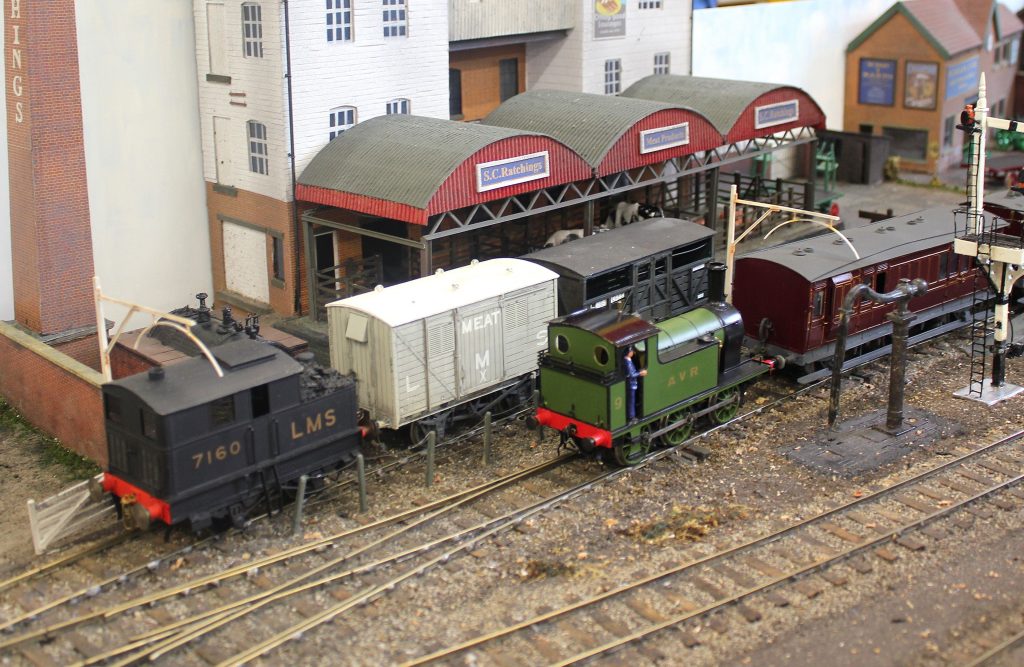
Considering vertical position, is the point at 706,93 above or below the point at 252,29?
below

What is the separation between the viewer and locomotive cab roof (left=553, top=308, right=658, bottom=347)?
67.5ft

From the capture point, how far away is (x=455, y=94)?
114ft

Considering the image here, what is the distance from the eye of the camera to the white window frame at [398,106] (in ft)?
98.1

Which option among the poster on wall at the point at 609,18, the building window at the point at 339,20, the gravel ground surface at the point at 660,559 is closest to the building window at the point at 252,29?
the building window at the point at 339,20

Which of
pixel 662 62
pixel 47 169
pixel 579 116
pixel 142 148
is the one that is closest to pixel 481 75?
pixel 579 116

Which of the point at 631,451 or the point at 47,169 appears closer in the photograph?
the point at 631,451

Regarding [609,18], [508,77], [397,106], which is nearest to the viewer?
Result: [397,106]

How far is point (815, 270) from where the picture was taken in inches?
990

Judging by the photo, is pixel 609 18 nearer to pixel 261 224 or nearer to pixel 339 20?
pixel 339 20

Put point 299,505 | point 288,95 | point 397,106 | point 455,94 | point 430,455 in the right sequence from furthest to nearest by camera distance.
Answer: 1. point 455,94
2. point 397,106
3. point 288,95
4. point 430,455
5. point 299,505

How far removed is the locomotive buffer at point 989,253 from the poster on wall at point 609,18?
→ 14210 mm

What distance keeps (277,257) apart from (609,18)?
13743 mm

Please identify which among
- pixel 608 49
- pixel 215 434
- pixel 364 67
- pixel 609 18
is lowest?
pixel 215 434

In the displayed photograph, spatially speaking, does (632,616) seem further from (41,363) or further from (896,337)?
(41,363)
